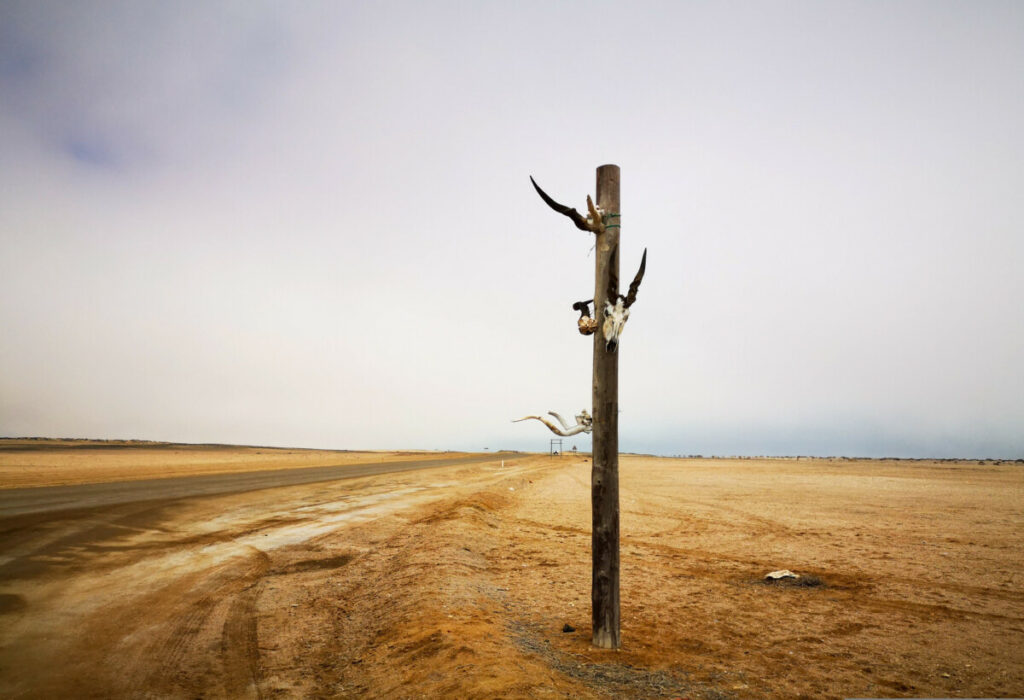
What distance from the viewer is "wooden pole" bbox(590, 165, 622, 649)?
564 centimetres

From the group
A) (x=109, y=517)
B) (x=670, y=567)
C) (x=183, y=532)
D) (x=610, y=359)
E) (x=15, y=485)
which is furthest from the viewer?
(x=15, y=485)

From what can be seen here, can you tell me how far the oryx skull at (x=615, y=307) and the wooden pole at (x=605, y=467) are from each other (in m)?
0.05

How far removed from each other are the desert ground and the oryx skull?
347 cm

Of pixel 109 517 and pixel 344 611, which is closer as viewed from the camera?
pixel 344 611

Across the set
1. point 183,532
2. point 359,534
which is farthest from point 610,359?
point 183,532

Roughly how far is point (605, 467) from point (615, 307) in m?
1.81

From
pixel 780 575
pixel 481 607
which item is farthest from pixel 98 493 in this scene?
pixel 780 575

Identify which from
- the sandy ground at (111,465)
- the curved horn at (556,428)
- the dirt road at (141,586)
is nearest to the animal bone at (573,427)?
Answer: the curved horn at (556,428)

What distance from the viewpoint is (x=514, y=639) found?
6055 millimetres

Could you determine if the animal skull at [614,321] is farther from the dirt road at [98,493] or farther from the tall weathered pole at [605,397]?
the dirt road at [98,493]

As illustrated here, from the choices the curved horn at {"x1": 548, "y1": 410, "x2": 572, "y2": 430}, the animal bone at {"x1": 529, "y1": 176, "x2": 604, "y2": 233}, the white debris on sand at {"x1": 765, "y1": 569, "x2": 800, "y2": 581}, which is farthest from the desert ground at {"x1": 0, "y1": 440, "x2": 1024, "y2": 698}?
the animal bone at {"x1": 529, "y1": 176, "x2": 604, "y2": 233}

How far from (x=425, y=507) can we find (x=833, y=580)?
12.7 meters

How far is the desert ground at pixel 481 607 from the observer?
511 cm

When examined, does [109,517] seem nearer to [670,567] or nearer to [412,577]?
[412,577]
